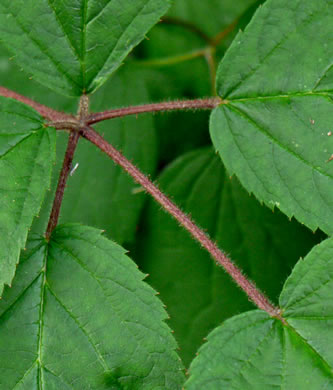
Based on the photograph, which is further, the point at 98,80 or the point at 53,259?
the point at 98,80

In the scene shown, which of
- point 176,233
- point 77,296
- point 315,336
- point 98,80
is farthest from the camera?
point 176,233

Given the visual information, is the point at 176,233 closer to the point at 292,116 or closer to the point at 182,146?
the point at 182,146

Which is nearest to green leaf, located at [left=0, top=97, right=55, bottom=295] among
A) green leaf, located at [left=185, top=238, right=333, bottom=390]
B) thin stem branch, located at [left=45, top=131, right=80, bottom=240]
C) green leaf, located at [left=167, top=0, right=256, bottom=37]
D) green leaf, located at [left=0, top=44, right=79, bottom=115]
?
thin stem branch, located at [left=45, top=131, right=80, bottom=240]

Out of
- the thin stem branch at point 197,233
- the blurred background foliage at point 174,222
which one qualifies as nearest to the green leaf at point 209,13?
the blurred background foliage at point 174,222

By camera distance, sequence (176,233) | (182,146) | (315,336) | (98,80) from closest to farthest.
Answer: (315,336) → (98,80) → (176,233) → (182,146)

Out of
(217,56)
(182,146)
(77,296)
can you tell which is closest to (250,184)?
(77,296)

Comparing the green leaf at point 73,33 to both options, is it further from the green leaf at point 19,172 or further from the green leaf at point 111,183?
the green leaf at point 111,183

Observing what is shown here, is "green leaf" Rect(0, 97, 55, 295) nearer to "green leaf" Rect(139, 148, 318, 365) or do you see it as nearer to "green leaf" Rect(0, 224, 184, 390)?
"green leaf" Rect(0, 224, 184, 390)
